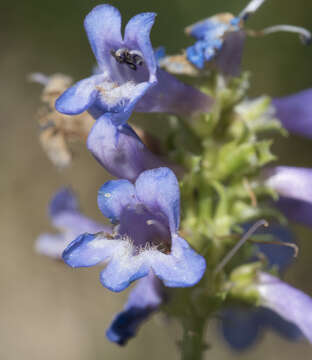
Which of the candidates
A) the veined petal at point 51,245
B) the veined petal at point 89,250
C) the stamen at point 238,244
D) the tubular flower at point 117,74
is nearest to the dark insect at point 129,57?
the tubular flower at point 117,74

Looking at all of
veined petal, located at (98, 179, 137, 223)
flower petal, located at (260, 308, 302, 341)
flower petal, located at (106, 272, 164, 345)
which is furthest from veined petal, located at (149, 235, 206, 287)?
flower petal, located at (260, 308, 302, 341)

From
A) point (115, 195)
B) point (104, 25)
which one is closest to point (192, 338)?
point (115, 195)

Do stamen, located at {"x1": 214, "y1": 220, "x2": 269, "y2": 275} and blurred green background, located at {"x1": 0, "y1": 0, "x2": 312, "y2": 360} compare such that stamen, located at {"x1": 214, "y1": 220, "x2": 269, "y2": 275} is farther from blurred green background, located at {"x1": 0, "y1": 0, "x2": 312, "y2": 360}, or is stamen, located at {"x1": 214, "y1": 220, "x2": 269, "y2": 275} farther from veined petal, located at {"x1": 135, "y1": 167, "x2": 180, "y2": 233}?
blurred green background, located at {"x1": 0, "y1": 0, "x2": 312, "y2": 360}

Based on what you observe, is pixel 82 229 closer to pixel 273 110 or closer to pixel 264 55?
pixel 273 110

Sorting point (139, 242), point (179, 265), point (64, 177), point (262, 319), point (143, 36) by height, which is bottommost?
point (64, 177)

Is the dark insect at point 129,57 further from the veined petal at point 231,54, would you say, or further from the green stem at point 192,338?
the green stem at point 192,338

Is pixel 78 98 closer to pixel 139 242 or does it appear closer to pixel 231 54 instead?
pixel 139 242
